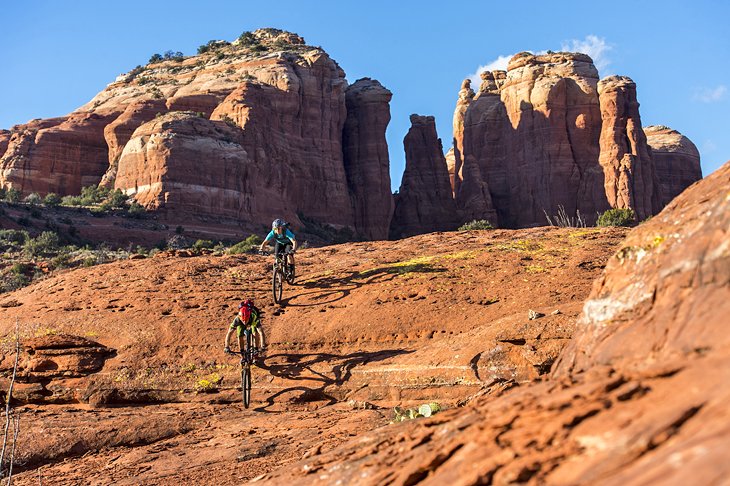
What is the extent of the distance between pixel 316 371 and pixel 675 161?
8218 centimetres

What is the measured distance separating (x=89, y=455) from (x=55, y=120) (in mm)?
72022

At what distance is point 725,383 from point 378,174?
251 ft

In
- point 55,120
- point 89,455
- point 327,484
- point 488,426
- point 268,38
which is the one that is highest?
point 268,38

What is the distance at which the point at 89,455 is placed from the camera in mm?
11484

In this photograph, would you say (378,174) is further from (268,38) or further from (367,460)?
(367,460)

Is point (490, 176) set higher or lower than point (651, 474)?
higher

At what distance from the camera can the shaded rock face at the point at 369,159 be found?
78.1 m

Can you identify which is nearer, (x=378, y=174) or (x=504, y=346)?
(x=504, y=346)

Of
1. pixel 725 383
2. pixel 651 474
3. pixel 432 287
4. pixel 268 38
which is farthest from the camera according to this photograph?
pixel 268 38

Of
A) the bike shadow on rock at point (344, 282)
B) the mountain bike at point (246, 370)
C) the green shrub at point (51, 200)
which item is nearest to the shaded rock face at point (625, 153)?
the green shrub at point (51, 200)

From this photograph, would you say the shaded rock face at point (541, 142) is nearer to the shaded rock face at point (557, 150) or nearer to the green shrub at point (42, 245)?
the shaded rock face at point (557, 150)

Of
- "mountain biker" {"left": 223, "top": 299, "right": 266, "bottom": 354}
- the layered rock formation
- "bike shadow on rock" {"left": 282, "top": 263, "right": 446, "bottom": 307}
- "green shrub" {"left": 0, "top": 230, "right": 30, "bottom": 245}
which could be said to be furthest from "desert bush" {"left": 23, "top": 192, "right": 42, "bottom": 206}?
"mountain biker" {"left": 223, "top": 299, "right": 266, "bottom": 354}

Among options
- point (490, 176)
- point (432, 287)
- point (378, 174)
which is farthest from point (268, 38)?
point (432, 287)

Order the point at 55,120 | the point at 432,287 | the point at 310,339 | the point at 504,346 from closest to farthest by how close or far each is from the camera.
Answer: the point at 504,346, the point at 310,339, the point at 432,287, the point at 55,120
